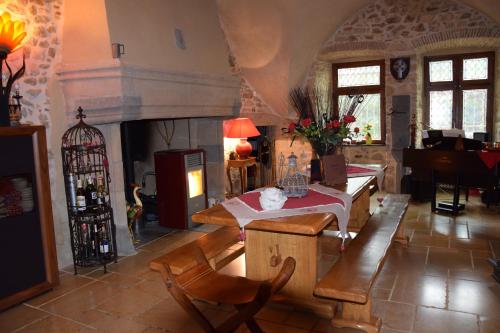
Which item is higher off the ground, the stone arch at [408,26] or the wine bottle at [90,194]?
the stone arch at [408,26]

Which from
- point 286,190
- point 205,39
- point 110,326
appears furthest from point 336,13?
point 110,326

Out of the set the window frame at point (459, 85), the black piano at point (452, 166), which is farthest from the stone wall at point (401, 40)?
the black piano at point (452, 166)

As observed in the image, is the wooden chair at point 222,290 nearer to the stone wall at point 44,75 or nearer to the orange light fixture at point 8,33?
the stone wall at point 44,75

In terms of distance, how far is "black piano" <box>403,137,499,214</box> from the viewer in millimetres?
5277

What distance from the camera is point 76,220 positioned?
3934mm

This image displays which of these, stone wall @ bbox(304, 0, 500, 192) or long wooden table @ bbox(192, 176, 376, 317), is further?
stone wall @ bbox(304, 0, 500, 192)

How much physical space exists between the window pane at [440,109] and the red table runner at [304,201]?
5.26m

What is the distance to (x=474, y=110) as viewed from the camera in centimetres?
738

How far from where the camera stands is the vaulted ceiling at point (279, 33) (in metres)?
6.12

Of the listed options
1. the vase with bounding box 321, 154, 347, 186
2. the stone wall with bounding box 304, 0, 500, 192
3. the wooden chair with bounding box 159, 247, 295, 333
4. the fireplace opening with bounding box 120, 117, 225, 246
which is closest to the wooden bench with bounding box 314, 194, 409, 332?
the wooden chair with bounding box 159, 247, 295, 333

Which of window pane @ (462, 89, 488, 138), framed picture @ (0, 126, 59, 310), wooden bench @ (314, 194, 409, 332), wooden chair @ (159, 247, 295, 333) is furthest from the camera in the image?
window pane @ (462, 89, 488, 138)

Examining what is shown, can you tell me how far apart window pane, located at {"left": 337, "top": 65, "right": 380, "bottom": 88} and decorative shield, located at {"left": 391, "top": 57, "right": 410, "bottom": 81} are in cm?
50

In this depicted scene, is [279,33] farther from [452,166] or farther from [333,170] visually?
[333,170]

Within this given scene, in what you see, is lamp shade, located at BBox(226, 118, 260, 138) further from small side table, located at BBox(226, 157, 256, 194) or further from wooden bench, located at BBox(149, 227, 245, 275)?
wooden bench, located at BBox(149, 227, 245, 275)
